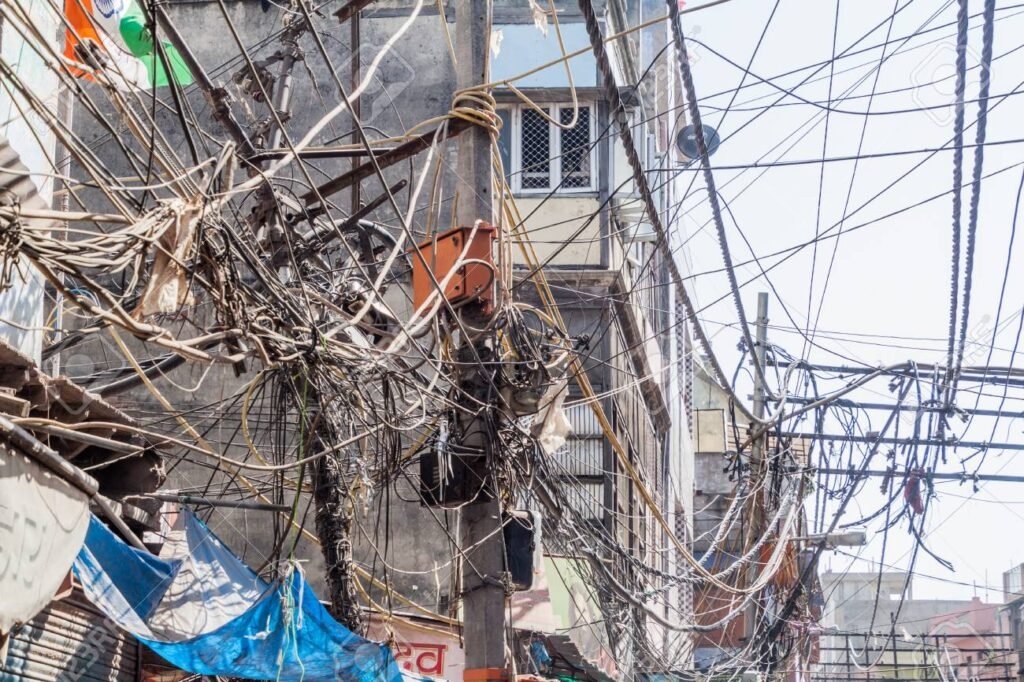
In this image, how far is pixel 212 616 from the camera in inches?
348

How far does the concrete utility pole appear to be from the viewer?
8023 millimetres

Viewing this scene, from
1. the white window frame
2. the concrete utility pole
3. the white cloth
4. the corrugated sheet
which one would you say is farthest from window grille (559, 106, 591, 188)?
the white cloth

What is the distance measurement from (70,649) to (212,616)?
4.58 feet

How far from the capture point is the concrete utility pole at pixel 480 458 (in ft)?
26.3

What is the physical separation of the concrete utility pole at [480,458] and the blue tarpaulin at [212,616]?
115 cm

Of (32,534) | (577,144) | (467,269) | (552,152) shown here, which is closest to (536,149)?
(552,152)

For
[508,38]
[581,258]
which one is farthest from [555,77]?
[581,258]

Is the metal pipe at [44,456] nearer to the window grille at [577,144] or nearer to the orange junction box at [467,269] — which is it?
the orange junction box at [467,269]

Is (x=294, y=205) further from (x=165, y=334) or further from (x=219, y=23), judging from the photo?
(x=219, y=23)

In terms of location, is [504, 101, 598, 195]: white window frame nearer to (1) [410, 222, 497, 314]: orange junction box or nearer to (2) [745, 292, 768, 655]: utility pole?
(2) [745, 292, 768, 655]: utility pole

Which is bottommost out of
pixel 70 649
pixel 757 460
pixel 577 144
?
pixel 70 649

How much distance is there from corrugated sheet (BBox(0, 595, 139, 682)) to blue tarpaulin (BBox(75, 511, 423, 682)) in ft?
2.29

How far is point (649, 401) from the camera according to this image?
1934cm

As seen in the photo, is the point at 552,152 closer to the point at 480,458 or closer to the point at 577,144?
the point at 577,144
